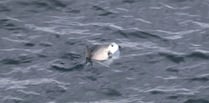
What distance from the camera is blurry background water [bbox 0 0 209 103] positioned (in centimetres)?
1783

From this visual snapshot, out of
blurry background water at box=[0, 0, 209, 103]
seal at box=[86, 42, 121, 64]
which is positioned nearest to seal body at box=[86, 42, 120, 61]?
seal at box=[86, 42, 121, 64]

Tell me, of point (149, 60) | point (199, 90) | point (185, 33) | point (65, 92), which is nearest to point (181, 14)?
point (185, 33)

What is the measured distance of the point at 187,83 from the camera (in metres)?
18.5

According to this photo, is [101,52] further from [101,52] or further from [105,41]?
[105,41]

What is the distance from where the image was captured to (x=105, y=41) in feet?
69.3

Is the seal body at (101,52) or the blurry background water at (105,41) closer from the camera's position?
the blurry background water at (105,41)

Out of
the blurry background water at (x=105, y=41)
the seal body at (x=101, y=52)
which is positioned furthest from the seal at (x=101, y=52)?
the blurry background water at (x=105, y=41)

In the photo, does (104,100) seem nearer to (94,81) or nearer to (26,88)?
(94,81)

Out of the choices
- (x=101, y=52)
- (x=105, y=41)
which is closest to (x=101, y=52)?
(x=101, y=52)

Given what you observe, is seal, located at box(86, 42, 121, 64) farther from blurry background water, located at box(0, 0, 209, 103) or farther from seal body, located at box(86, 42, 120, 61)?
blurry background water, located at box(0, 0, 209, 103)

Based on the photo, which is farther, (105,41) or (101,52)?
(105,41)

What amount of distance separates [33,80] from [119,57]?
324 centimetres

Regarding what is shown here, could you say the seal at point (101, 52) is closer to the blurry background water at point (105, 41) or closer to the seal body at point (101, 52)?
the seal body at point (101, 52)

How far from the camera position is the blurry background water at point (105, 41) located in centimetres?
1783
